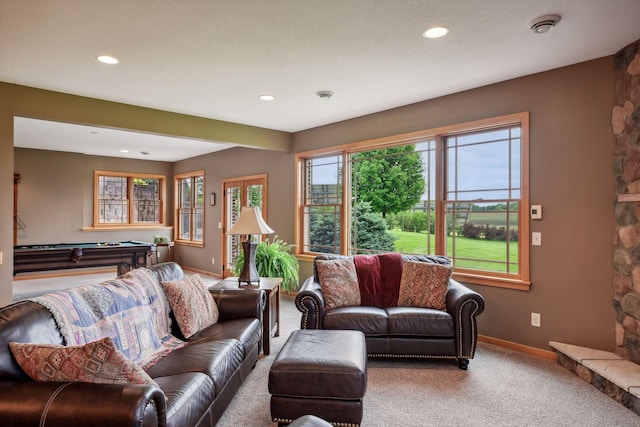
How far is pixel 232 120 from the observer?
504 centimetres

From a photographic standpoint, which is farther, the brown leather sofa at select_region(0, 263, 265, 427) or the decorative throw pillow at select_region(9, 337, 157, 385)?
the decorative throw pillow at select_region(9, 337, 157, 385)

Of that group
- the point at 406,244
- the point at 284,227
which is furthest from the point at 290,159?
the point at 406,244

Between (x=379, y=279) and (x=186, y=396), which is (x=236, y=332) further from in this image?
(x=379, y=279)

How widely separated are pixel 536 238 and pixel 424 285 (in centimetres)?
111

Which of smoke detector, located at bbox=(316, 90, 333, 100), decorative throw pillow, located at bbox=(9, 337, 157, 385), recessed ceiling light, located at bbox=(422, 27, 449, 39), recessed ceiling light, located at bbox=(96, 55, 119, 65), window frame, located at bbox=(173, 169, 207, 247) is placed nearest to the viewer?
decorative throw pillow, located at bbox=(9, 337, 157, 385)

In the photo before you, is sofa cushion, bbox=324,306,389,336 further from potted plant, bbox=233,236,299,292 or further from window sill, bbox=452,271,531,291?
potted plant, bbox=233,236,299,292

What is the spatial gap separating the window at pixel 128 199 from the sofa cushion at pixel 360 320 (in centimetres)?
703

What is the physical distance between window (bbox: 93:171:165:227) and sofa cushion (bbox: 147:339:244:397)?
23.5ft

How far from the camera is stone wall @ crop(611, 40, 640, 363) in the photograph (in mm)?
2715

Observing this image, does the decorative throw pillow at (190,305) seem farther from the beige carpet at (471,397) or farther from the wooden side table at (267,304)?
the beige carpet at (471,397)

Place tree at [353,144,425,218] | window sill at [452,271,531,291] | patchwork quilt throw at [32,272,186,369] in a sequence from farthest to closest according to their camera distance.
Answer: tree at [353,144,425,218] < window sill at [452,271,531,291] < patchwork quilt throw at [32,272,186,369]

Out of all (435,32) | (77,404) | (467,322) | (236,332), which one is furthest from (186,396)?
(435,32)

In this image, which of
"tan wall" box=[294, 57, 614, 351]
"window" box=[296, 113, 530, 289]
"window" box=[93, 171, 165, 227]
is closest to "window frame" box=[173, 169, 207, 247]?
"window" box=[93, 171, 165, 227]

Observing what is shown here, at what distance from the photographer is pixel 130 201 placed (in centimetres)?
860
